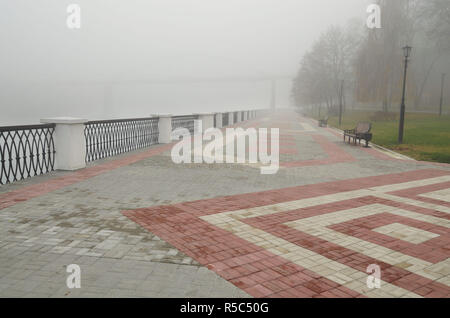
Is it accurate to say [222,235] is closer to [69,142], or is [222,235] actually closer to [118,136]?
[69,142]

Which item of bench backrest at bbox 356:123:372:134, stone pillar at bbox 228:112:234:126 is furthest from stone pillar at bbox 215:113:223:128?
bench backrest at bbox 356:123:372:134

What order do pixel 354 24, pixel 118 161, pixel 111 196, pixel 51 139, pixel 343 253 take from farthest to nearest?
pixel 354 24
pixel 118 161
pixel 51 139
pixel 111 196
pixel 343 253

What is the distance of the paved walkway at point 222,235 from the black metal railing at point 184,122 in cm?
885

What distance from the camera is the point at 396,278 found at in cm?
363

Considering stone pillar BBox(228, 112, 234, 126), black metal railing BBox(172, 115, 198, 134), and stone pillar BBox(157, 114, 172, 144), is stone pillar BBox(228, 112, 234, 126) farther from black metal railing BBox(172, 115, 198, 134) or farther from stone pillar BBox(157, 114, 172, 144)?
stone pillar BBox(157, 114, 172, 144)

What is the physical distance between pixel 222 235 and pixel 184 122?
1454cm

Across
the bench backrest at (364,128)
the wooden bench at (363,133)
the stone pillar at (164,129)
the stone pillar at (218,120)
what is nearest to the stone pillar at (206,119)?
the stone pillar at (218,120)

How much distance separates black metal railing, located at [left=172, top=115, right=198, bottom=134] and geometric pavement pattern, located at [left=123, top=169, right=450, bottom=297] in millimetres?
10955

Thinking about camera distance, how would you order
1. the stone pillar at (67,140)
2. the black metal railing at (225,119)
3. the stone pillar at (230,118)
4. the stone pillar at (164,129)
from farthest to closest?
the stone pillar at (230,118) < the black metal railing at (225,119) < the stone pillar at (164,129) < the stone pillar at (67,140)

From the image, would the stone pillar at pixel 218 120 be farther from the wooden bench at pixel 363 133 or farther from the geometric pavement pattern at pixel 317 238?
the geometric pavement pattern at pixel 317 238

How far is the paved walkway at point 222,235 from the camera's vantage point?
345 cm
